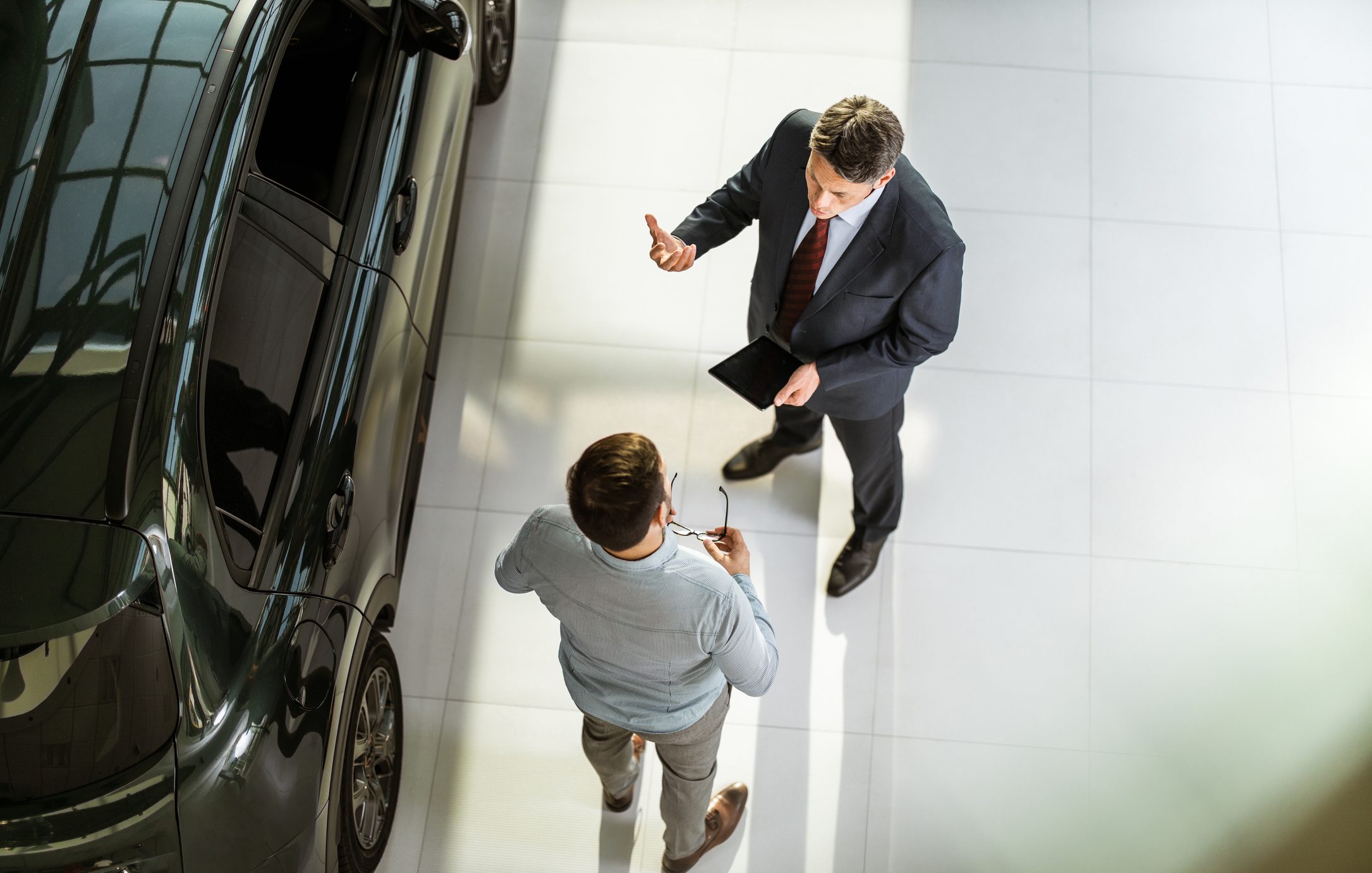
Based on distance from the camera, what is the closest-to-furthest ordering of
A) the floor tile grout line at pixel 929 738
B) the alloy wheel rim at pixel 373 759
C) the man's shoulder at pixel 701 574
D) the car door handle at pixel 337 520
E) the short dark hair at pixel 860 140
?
1. the man's shoulder at pixel 701 574
2. the short dark hair at pixel 860 140
3. the car door handle at pixel 337 520
4. the alloy wheel rim at pixel 373 759
5. the floor tile grout line at pixel 929 738

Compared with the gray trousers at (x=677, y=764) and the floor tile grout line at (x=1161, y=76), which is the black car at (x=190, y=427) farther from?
the floor tile grout line at (x=1161, y=76)

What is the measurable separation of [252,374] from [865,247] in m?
1.35

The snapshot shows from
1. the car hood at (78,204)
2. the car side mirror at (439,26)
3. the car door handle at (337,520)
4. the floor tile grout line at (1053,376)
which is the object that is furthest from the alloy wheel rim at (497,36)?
the car door handle at (337,520)

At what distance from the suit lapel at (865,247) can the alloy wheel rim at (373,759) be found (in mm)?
1525

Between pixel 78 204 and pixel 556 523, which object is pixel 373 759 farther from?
pixel 78 204

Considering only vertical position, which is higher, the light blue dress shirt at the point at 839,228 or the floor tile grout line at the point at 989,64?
the floor tile grout line at the point at 989,64

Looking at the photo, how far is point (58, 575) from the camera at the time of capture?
1.79 m

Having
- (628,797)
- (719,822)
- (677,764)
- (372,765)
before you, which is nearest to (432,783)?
(372,765)

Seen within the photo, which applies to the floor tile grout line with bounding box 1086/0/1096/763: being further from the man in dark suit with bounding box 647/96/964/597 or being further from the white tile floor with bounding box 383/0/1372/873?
the man in dark suit with bounding box 647/96/964/597

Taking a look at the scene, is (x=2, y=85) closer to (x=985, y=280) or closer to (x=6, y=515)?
(x=6, y=515)

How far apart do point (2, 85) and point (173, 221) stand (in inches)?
18.1

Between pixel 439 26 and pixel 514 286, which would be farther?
pixel 514 286

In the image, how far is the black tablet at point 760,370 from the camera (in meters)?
2.48

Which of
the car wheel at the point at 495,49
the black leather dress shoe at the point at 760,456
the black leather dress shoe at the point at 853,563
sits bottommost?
the black leather dress shoe at the point at 853,563
